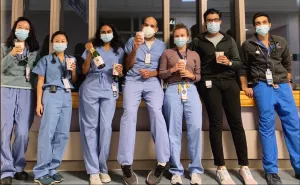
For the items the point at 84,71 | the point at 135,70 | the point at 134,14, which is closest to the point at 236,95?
the point at 135,70

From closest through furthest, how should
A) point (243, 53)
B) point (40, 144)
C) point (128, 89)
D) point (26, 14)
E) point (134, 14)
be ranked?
point (40, 144), point (128, 89), point (243, 53), point (26, 14), point (134, 14)

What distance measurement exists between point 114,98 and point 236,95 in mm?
1126

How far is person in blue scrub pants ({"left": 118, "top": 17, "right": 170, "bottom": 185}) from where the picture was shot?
7.07 ft

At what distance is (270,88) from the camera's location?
2379 millimetres

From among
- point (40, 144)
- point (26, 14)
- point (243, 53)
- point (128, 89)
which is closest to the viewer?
point (40, 144)

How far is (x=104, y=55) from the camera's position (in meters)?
2.36

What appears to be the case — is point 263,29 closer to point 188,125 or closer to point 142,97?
point 188,125

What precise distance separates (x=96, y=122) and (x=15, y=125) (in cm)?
70

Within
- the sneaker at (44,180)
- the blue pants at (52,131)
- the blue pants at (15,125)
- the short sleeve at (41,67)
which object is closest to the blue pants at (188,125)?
the blue pants at (52,131)

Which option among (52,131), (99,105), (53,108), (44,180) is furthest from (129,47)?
(44,180)

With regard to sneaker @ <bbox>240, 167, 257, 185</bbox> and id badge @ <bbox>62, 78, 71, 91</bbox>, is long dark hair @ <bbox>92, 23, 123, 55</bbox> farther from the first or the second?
sneaker @ <bbox>240, 167, 257, 185</bbox>

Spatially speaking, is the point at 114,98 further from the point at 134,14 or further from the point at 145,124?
the point at 134,14

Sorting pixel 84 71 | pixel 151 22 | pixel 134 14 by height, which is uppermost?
pixel 134 14

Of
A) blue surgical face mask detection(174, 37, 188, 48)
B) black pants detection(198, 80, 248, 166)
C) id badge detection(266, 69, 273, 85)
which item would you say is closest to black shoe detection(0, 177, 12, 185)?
black pants detection(198, 80, 248, 166)
